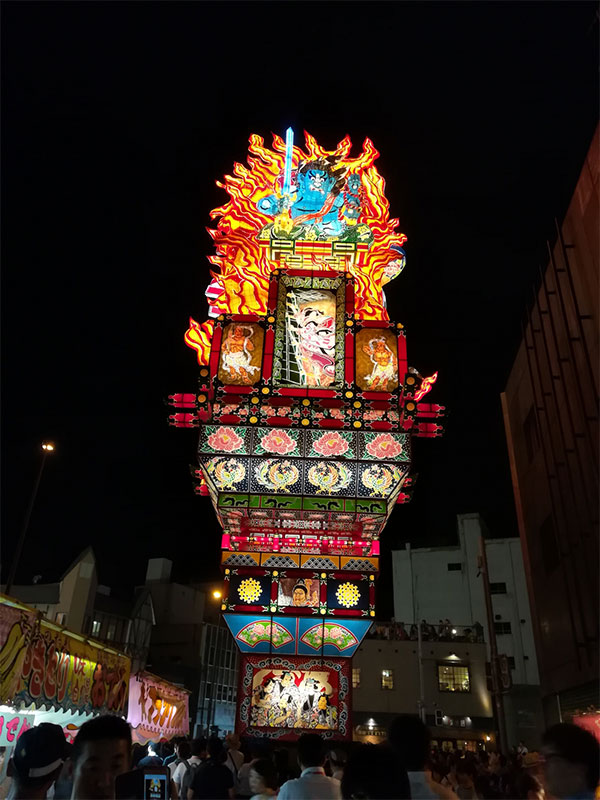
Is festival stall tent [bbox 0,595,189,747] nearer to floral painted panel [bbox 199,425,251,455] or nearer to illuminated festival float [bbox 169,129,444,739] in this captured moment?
illuminated festival float [bbox 169,129,444,739]

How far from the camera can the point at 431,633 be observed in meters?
42.7

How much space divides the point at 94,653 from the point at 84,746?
9708 millimetres

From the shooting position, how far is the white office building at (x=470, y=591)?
45.1 metres

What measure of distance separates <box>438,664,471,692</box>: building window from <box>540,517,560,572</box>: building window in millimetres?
25207

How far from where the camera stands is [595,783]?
384 centimetres

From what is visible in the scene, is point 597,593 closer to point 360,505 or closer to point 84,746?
point 360,505

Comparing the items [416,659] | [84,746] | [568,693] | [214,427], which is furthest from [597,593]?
[416,659]

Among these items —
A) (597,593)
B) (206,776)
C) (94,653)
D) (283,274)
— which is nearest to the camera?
(206,776)

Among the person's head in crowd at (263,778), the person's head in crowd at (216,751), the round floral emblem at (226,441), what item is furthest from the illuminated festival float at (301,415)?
the person's head in crowd at (263,778)

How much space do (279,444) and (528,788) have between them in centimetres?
913

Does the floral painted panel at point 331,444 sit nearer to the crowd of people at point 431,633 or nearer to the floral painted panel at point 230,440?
the floral painted panel at point 230,440

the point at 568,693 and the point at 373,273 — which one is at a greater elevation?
the point at 373,273

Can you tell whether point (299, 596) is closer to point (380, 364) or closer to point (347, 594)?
point (347, 594)

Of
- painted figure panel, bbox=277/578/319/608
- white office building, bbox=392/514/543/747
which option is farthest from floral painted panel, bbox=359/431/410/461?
white office building, bbox=392/514/543/747
